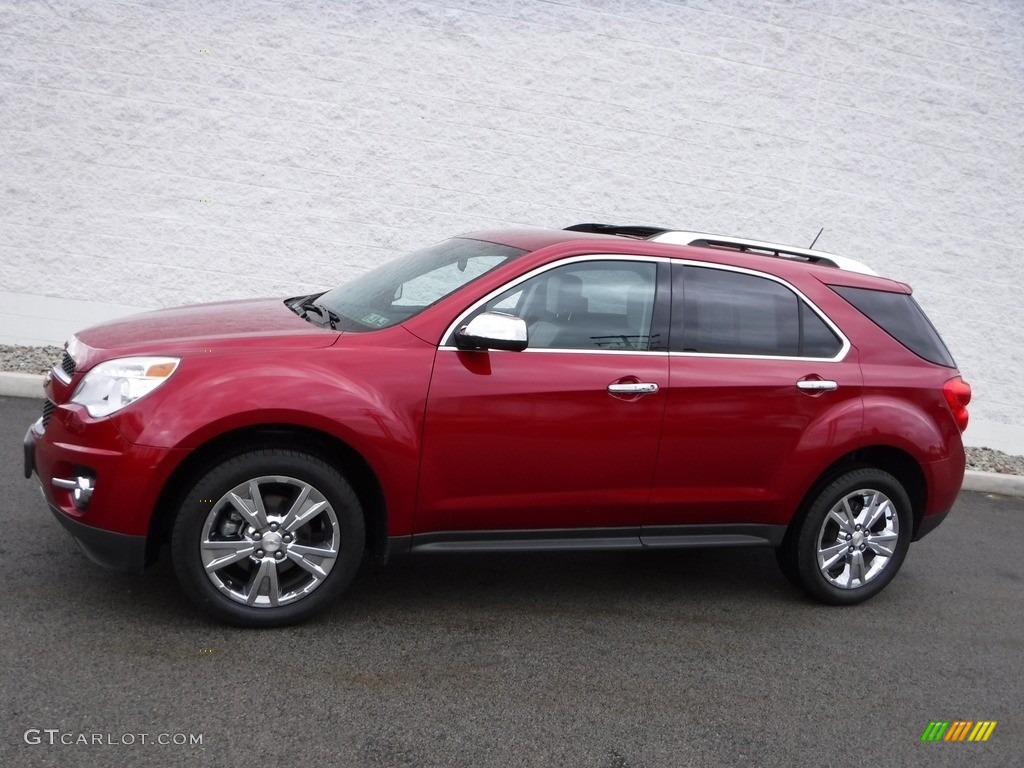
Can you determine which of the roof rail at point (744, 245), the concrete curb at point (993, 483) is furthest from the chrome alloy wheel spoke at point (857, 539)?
the concrete curb at point (993, 483)

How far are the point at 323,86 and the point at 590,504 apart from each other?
6.13m

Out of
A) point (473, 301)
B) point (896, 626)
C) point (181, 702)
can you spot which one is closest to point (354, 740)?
point (181, 702)

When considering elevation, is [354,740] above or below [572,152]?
below

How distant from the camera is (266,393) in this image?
409cm

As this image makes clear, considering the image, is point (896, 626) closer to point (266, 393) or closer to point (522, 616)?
point (522, 616)

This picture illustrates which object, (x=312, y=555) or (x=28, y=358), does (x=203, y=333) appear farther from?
(x=28, y=358)

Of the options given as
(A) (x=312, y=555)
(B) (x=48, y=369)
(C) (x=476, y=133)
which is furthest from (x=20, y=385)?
(A) (x=312, y=555)

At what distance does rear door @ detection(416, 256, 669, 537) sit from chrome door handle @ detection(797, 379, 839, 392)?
2.51 ft

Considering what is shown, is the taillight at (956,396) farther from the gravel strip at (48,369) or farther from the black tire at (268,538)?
the gravel strip at (48,369)

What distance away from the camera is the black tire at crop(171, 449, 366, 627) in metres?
4.07

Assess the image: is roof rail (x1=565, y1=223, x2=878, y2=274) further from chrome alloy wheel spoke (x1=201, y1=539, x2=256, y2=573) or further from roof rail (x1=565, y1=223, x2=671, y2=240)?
chrome alloy wheel spoke (x1=201, y1=539, x2=256, y2=573)

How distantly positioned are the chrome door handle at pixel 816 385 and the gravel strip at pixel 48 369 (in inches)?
191

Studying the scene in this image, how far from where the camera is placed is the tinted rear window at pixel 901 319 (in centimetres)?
538

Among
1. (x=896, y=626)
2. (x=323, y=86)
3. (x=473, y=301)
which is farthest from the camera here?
(x=323, y=86)
